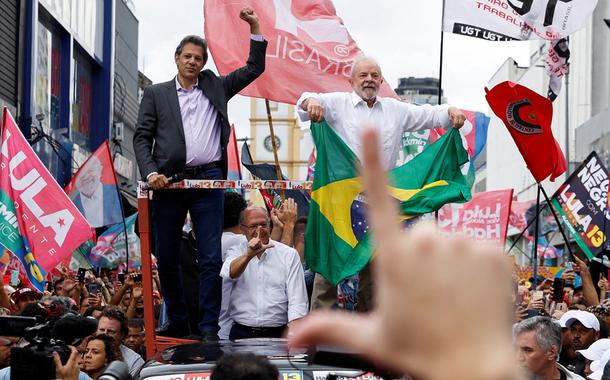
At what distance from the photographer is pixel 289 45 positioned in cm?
945

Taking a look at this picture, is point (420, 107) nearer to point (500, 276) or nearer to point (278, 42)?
point (278, 42)

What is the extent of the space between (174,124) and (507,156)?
81.4m

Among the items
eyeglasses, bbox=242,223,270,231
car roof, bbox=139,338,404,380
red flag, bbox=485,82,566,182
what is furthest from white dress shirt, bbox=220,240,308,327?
red flag, bbox=485,82,566,182

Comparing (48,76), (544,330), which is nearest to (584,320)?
(544,330)

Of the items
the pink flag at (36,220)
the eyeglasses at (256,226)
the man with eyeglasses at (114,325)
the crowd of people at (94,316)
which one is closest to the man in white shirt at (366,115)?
the eyeglasses at (256,226)

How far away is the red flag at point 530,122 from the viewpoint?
1048 cm

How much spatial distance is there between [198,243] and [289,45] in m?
3.49

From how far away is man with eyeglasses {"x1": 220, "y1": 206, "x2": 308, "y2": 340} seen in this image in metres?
6.31

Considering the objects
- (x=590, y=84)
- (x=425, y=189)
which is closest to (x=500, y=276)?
(x=425, y=189)

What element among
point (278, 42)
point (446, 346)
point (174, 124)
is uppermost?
point (278, 42)

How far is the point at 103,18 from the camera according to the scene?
40562mm

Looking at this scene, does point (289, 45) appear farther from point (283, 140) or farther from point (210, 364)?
point (283, 140)

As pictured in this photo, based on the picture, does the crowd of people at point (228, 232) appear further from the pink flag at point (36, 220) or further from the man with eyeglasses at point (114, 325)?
the pink flag at point (36, 220)

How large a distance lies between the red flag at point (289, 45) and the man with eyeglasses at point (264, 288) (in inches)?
112
